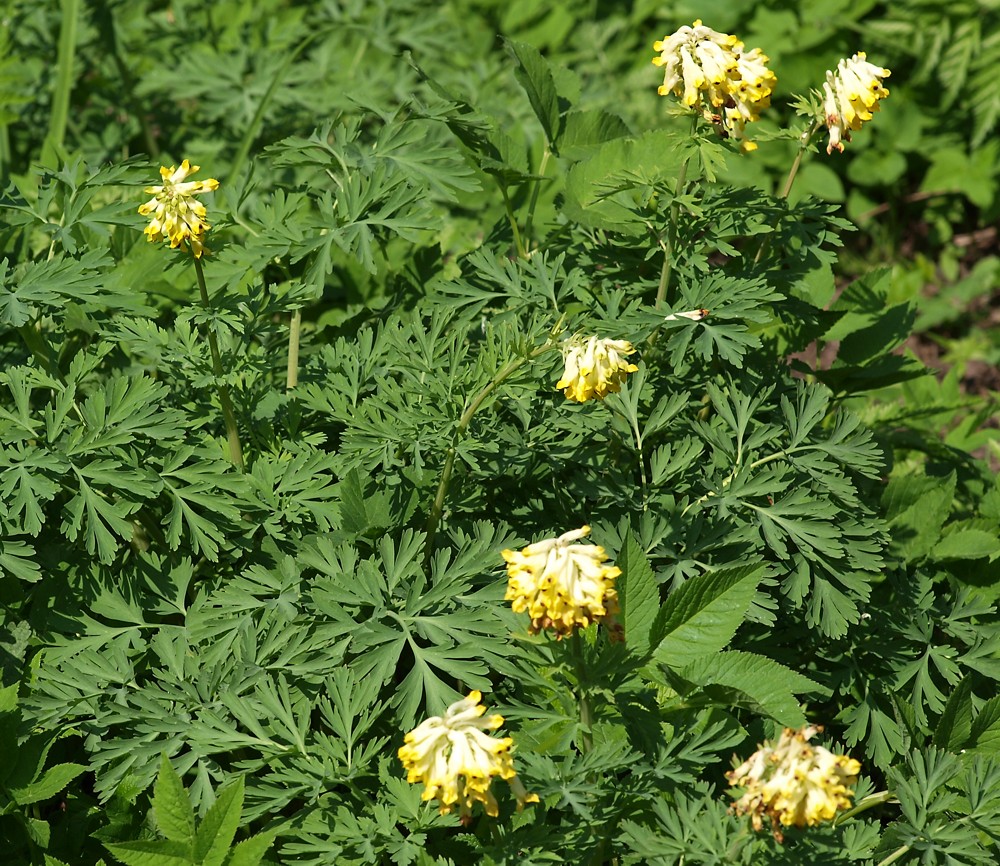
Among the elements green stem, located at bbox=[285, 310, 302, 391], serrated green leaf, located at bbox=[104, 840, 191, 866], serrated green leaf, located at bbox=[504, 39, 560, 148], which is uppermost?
serrated green leaf, located at bbox=[504, 39, 560, 148]

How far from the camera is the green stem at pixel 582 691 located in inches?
75.7

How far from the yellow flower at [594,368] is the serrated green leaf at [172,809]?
3.41 ft

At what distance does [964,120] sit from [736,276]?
3730 mm

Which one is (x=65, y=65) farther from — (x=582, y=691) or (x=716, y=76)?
(x=582, y=691)

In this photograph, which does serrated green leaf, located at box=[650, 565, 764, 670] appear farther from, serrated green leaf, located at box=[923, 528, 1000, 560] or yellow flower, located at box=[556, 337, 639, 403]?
serrated green leaf, located at box=[923, 528, 1000, 560]

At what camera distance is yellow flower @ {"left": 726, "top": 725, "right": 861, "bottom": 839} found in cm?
166

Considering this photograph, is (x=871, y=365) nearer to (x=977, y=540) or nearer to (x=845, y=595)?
(x=977, y=540)

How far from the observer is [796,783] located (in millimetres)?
1659

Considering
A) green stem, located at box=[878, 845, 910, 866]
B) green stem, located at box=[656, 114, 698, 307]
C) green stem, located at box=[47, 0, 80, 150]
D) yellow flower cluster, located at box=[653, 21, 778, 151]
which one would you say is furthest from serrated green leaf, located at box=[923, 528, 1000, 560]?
green stem, located at box=[47, 0, 80, 150]

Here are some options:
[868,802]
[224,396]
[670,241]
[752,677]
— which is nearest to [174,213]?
[224,396]

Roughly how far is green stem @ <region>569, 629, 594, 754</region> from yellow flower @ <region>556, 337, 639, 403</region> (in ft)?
1.45

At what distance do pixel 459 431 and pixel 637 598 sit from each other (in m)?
0.52

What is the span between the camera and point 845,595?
2.46 meters

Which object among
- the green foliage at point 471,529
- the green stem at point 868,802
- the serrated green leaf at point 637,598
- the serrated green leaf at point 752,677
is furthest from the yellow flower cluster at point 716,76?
the green stem at point 868,802
